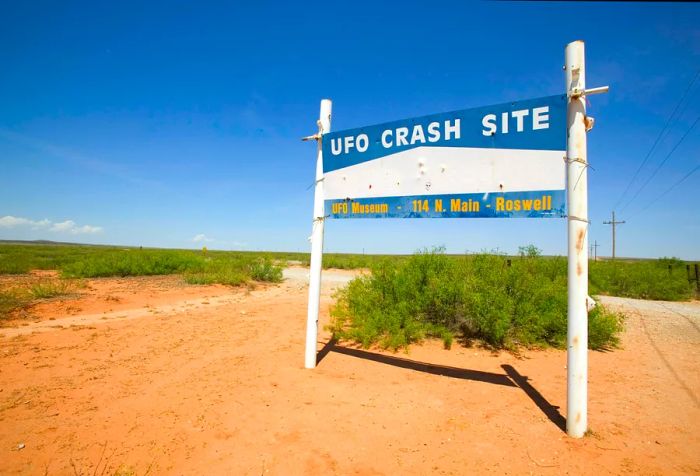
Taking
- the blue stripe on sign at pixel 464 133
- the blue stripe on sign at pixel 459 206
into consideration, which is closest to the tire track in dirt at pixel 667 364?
the blue stripe on sign at pixel 459 206

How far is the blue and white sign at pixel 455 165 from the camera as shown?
3590mm

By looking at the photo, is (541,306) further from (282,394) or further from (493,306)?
(282,394)

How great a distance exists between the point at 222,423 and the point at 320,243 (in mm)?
2402

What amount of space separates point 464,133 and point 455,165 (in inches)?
14.2

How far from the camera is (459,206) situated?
4121mm

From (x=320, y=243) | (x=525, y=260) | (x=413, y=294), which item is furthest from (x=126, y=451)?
(x=525, y=260)

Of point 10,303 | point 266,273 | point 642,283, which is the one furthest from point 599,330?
point 266,273

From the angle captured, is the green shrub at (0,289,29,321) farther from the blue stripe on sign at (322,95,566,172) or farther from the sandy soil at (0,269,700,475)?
the blue stripe on sign at (322,95,566,172)

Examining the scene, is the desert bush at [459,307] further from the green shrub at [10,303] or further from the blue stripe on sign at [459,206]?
the green shrub at [10,303]

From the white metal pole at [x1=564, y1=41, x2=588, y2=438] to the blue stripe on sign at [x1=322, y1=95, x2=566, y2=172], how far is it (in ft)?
0.43

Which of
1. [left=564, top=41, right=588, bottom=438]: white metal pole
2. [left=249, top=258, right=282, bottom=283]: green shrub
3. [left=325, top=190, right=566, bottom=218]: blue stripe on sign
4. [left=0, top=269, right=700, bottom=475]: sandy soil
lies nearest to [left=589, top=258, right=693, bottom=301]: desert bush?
[left=0, top=269, right=700, bottom=475]: sandy soil

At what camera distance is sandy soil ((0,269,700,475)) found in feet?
9.45

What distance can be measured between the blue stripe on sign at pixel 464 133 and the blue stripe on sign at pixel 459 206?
0.49 meters

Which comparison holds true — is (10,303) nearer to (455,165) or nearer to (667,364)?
(455,165)
